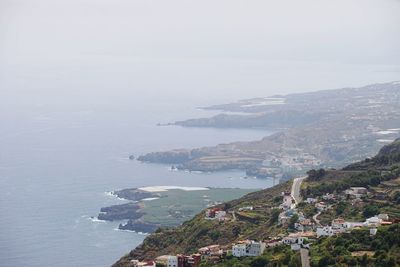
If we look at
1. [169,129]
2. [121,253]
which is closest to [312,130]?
[169,129]

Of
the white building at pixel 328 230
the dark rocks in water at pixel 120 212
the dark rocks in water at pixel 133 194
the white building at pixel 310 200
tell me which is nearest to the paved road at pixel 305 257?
the white building at pixel 328 230

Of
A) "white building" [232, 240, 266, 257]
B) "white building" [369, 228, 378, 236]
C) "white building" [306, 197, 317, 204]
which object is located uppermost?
"white building" [369, 228, 378, 236]

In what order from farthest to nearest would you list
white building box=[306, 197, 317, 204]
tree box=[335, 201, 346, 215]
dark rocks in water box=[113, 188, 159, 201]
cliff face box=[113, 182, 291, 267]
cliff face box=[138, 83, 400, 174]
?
cliff face box=[138, 83, 400, 174] → dark rocks in water box=[113, 188, 159, 201] → white building box=[306, 197, 317, 204] → cliff face box=[113, 182, 291, 267] → tree box=[335, 201, 346, 215]

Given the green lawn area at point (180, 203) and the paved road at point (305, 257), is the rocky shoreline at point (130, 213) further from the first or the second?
the paved road at point (305, 257)

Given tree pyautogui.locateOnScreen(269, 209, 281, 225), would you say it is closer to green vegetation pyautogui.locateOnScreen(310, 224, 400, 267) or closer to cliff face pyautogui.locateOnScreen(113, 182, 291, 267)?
cliff face pyautogui.locateOnScreen(113, 182, 291, 267)

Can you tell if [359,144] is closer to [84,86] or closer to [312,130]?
[312,130]

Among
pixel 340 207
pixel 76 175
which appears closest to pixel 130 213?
pixel 76 175

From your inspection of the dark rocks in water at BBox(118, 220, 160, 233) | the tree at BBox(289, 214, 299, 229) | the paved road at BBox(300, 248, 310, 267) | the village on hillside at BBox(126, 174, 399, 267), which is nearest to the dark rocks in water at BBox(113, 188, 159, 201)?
the dark rocks in water at BBox(118, 220, 160, 233)
